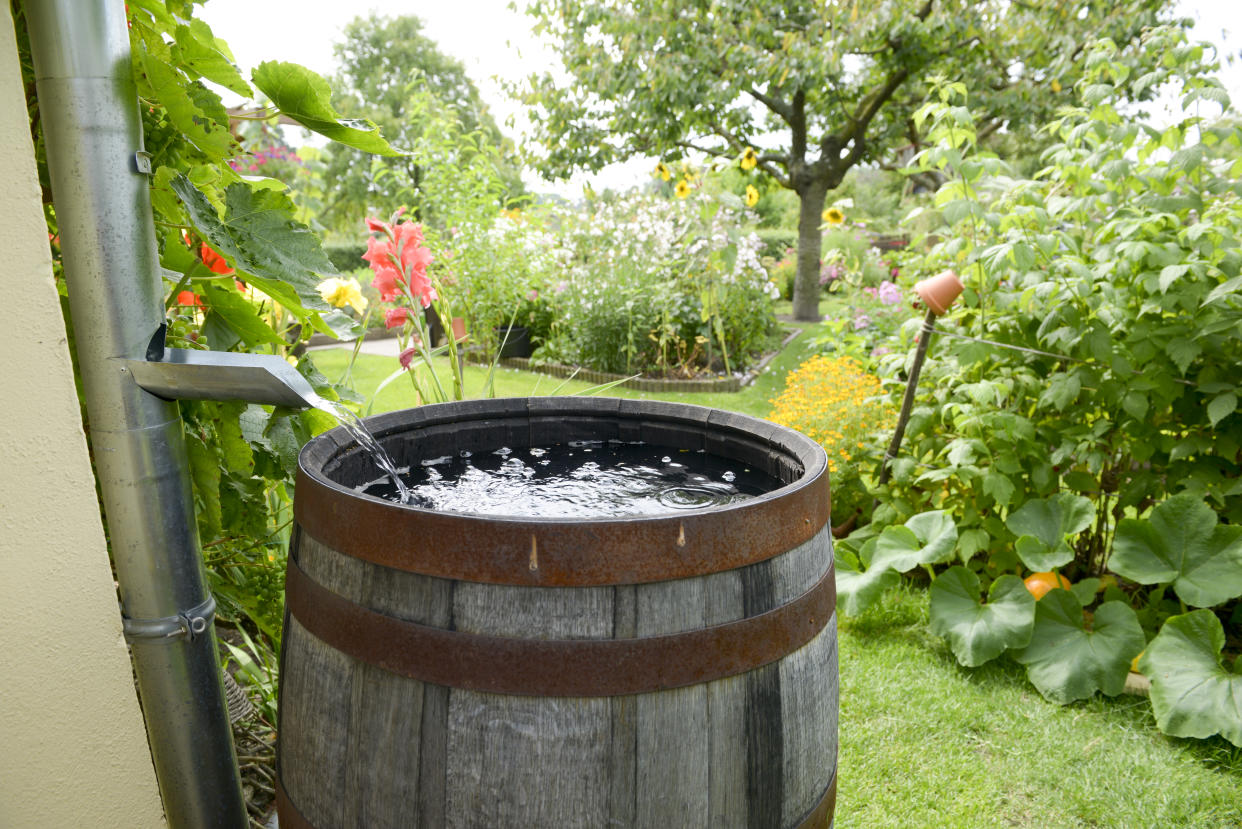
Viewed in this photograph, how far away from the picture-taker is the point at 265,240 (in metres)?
1.07

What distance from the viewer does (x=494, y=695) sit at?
33.4 inches

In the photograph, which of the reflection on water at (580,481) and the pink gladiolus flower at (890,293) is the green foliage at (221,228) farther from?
the pink gladiolus flower at (890,293)

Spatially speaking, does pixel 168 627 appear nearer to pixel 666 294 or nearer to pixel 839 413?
pixel 839 413

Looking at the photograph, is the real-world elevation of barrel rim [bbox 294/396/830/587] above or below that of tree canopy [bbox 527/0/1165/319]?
below

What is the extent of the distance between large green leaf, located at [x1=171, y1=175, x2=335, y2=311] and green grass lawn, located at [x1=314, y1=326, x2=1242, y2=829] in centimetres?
93

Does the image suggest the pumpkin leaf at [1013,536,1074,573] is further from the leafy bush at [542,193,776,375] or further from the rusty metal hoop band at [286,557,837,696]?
the leafy bush at [542,193,776,375]

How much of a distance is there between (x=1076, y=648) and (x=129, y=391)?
8.14ft

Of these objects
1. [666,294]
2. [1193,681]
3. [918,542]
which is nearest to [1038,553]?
[918,542]

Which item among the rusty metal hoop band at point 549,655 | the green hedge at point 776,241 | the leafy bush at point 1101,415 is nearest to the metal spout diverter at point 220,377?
the rusty metal hoop band at point 549,655

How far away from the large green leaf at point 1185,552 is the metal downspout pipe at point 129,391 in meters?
2.39

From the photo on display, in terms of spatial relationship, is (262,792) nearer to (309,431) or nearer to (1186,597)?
(309,431)

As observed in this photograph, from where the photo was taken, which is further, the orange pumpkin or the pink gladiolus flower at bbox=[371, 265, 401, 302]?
the orange pumpkin

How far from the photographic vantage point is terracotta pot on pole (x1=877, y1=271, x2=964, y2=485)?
2449 mm

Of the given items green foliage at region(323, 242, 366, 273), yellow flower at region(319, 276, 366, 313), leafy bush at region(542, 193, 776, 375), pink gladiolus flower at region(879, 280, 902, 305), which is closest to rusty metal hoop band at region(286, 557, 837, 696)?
yellow flower at region(319, 276, 366, 313)
